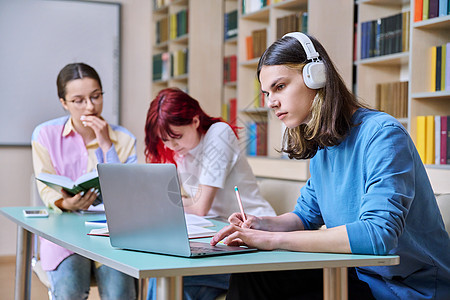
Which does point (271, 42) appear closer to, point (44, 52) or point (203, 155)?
point (203, 155)

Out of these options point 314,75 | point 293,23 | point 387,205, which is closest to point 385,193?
point 387,205

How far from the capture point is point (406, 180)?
1.25m

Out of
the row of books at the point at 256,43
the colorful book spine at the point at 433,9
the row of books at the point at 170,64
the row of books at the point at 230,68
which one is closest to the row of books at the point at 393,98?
the colorful book spine at the point at 433,9

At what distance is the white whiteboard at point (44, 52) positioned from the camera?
4.52 m

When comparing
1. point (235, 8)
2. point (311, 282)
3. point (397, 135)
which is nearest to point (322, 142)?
point (397, 135)

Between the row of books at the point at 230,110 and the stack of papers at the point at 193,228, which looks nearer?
the stack of papers at the point at 193,228

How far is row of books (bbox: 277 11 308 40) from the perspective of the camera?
11.3 ft

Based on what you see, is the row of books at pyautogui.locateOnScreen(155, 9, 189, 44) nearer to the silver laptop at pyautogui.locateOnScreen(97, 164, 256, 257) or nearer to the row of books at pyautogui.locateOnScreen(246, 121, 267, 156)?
the row of books at pyautogui.locateOnScreen(246, 121, 267, 156)

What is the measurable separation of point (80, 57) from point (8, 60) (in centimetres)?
56

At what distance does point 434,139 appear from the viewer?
8.57 ft

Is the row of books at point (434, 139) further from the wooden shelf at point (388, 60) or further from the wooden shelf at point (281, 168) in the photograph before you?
the wooden shelf at point (281, 168)

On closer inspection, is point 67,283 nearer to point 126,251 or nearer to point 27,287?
point 27,287

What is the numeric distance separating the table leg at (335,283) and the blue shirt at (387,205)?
6 centimetres

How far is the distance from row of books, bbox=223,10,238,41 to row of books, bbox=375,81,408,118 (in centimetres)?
149
